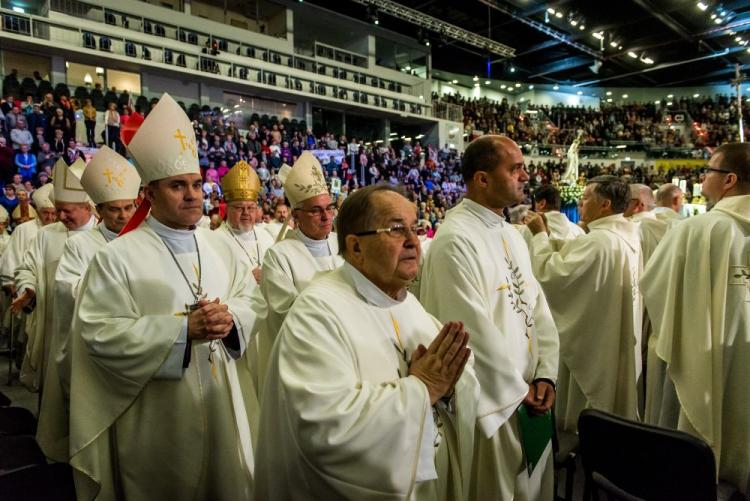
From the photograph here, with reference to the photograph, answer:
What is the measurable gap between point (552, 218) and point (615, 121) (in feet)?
114

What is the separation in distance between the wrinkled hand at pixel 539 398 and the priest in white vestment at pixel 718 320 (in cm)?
122

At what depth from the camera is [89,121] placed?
13719 millimetres

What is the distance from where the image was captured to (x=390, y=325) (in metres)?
1.74

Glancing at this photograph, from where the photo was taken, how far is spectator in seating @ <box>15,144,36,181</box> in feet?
37.4

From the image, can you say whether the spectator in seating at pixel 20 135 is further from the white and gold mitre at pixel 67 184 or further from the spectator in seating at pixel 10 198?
the white and gold mitre at pixel 67 184

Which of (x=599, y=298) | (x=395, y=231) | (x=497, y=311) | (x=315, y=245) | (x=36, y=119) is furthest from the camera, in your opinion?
(x=36, y=119)

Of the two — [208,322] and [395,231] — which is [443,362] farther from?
[208,322]

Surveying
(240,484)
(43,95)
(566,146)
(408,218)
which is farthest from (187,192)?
(566,146)

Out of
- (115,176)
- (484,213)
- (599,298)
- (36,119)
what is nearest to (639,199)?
(599,298)

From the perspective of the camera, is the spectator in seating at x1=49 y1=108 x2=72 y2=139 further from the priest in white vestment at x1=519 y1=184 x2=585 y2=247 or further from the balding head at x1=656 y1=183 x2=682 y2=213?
the balding head at x1=656 y1=183 x2=682 y2=213

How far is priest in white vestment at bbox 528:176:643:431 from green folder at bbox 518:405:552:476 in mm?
1709

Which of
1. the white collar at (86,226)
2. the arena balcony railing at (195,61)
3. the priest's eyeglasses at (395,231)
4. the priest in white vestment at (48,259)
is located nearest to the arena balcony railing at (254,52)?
the arena balcony railing at (195,61)

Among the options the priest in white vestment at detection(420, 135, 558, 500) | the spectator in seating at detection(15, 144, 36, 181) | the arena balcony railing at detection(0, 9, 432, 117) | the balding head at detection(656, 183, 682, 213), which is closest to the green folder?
the priest in white vestment at detection(420, 135, 558, 500)

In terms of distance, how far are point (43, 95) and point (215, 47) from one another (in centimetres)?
688
